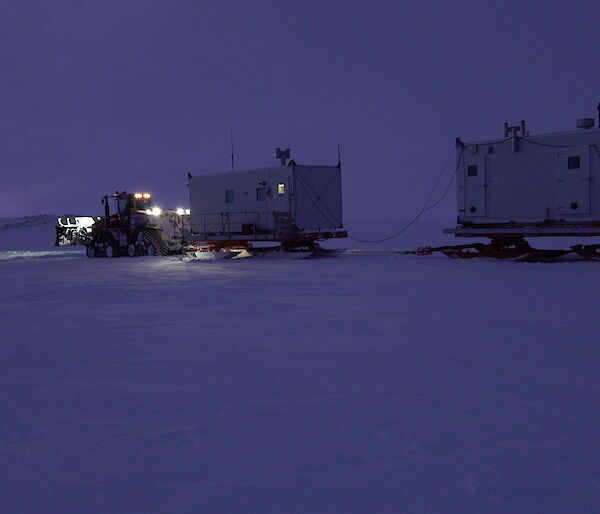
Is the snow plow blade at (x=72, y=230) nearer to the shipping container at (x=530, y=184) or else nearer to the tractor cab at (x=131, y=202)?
the tractor cab at (x=131, y=202)

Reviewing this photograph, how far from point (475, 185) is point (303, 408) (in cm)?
1579

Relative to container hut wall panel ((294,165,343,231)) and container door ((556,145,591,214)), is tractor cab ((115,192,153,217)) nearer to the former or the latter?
container hut wall panel ((294,165,343,231))

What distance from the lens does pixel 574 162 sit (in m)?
18.0

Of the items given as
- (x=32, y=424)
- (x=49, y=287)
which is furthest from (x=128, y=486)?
(x=49, y=287)

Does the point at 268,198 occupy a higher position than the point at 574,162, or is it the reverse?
the point at 574,162

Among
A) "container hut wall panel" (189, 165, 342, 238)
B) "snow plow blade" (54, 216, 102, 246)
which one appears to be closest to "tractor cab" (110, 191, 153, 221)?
"container hut wall panel" (189, 165, 342, 238)

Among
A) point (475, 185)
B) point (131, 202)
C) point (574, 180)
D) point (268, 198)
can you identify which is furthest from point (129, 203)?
point (574, 180)

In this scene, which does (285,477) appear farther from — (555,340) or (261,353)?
(555,340)

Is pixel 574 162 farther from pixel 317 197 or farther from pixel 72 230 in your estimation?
pixel 72 230

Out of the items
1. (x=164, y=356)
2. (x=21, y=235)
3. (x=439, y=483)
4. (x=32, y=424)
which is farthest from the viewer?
(x=21, y=235)

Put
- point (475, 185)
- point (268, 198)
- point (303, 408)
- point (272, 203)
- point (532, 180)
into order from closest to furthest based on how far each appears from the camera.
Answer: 1. point (303, 408)
2. point (532, 180)
3. point (475, 185)
4. point (272, 203)
5. point (268, 198)

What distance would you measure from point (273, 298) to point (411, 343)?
4809 mm

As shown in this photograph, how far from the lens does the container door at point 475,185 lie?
765 inches

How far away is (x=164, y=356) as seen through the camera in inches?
272
